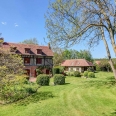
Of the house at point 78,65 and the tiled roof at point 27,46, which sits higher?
the tiled roof at point 27,46

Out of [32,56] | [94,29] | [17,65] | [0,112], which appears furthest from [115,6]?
[32,56]

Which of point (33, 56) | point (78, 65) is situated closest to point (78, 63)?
point (78, 65)

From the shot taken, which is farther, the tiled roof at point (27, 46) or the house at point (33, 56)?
the house at point (33, 56)

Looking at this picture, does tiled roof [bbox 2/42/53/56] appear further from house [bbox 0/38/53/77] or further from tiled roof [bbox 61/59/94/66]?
tiled roof [bbox 61/59/94/66]

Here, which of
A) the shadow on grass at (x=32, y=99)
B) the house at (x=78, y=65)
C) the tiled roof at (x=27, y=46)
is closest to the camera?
the shadow on grass at (x=32, y=99)

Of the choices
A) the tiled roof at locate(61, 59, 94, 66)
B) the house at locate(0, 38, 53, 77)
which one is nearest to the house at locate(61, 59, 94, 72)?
the tiled roof at locate(61, 59, 94, 66)

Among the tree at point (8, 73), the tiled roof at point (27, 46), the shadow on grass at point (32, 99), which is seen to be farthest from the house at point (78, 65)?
the tree at point (8, 73)

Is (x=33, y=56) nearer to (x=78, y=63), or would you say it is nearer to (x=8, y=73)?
(x=78, y=63)

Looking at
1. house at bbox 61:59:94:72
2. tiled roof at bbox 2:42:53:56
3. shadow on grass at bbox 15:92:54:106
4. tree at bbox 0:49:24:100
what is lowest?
shadow on grass at bbox 15:92:54:106

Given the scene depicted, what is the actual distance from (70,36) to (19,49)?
23713 millimetres

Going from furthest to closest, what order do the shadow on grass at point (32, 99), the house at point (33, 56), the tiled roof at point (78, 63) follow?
the tiled roof at point (78, 63), the house at point (33, 56), the shadow on grass at point (32, 99)

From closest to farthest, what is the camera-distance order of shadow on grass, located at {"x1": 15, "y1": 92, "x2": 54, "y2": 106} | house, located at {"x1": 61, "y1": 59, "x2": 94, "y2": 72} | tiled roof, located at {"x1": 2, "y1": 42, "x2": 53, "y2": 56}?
shadow on grass, located at {"x1": 15, "y1": 92, "x2": 54, "y2": 106} → tiled roof, located at {"x1": 2, "y1": 42, "x2": 53, "y2": 56} → house, located at {"x1": 61, "y1": 59, "x2": 94, "y2": 72}

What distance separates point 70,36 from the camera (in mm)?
13156

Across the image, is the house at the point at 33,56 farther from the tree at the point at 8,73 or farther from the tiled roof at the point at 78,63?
the tree at the point at 8,73
